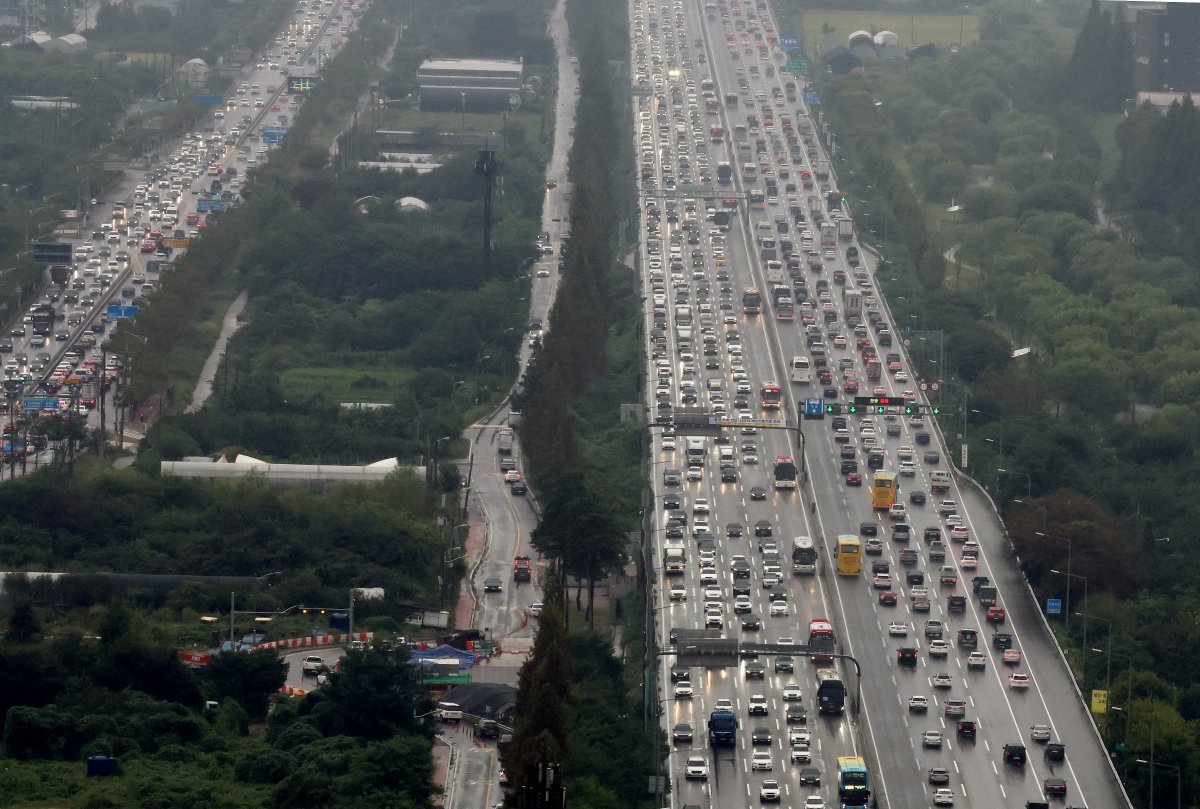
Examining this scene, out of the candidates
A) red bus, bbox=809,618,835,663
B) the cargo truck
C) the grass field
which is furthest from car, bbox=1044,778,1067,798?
the grass field

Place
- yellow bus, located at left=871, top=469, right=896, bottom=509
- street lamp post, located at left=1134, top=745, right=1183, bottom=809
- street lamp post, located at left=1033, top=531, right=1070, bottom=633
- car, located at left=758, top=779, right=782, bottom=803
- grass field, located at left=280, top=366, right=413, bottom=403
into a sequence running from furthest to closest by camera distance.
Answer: grass field, located at left=280, top=366, right=413, bottom=403, yellow bus, located at left=871, top=469, right=896, bottom=509, street lamp post, located at left=1033, top=531, right=1070, bottom=633, street lamp post, located at left=1134, top=745, right=1183, bottom=809, car, located at left=758, top=779, right=782, bottom=803

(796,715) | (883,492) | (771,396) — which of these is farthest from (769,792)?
(771,396)

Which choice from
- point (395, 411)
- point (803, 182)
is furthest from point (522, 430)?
point (803, 182)

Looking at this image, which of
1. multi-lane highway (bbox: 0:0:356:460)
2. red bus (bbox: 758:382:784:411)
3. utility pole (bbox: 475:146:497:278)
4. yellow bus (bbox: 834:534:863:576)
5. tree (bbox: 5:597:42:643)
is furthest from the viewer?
utility pole (bbox: 475:146:497:278)

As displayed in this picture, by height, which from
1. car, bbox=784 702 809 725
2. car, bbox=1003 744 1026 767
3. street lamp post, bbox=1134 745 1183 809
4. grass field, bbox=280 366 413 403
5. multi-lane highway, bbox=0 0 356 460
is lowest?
multi-lane highway, bbox=0 0 356 460

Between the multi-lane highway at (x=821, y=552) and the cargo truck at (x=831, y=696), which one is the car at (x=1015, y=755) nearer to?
the multi-lane highway at (x=821, y=552)

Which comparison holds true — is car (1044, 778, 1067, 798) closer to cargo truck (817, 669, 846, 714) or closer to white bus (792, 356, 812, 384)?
cargo truck (817, 669, 846, 714)

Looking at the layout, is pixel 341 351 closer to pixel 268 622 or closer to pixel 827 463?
pixel 827 463
